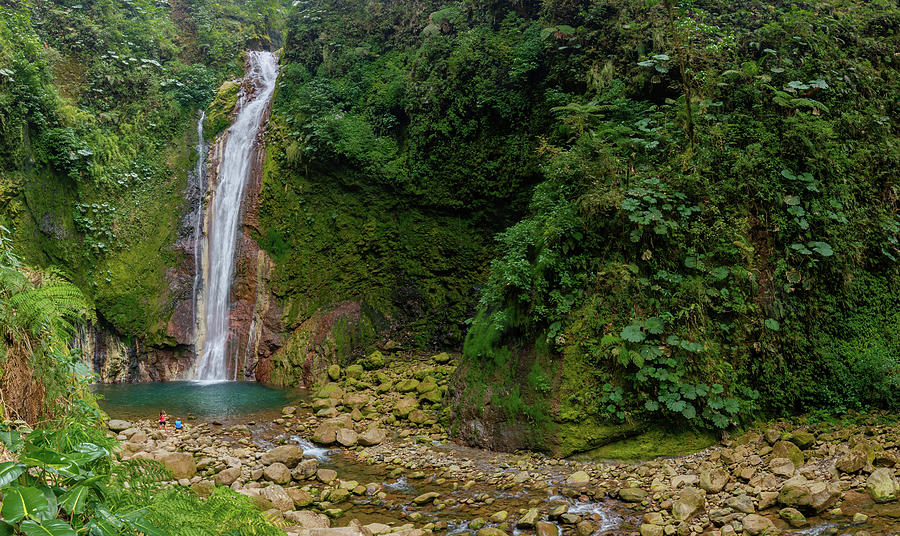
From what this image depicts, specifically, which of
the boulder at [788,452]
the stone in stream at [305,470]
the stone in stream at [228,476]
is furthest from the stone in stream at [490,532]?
the stone in stream at [228,476]

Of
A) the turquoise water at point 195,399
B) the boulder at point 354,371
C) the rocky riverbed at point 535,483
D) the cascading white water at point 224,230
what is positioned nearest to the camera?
the rocky riverbed at point 535,483

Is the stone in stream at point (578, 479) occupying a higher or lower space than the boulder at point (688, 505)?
lower

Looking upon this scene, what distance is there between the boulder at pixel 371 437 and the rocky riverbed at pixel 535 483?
18mm

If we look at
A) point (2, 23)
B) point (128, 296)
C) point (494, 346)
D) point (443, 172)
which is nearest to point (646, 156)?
point (494, 346)

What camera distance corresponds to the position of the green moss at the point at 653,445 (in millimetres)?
5605

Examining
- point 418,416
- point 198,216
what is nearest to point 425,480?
point 418,416

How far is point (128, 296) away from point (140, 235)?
1627mm

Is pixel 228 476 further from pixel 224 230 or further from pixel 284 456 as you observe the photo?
pixel 224 230

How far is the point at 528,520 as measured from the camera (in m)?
4.62

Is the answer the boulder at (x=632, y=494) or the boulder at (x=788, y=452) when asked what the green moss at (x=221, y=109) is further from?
the boulder at (x=788, y=452)

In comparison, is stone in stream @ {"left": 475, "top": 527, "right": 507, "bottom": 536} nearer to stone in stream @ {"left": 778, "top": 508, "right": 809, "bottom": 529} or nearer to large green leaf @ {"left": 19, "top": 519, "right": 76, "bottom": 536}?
stone in stream @ {"left": 778, "top": 508, "right": 809, "bottom": 529}

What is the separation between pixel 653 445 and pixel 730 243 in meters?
2.59

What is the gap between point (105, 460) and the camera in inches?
93.4

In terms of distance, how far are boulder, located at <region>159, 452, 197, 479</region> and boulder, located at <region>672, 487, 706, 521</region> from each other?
541cm
